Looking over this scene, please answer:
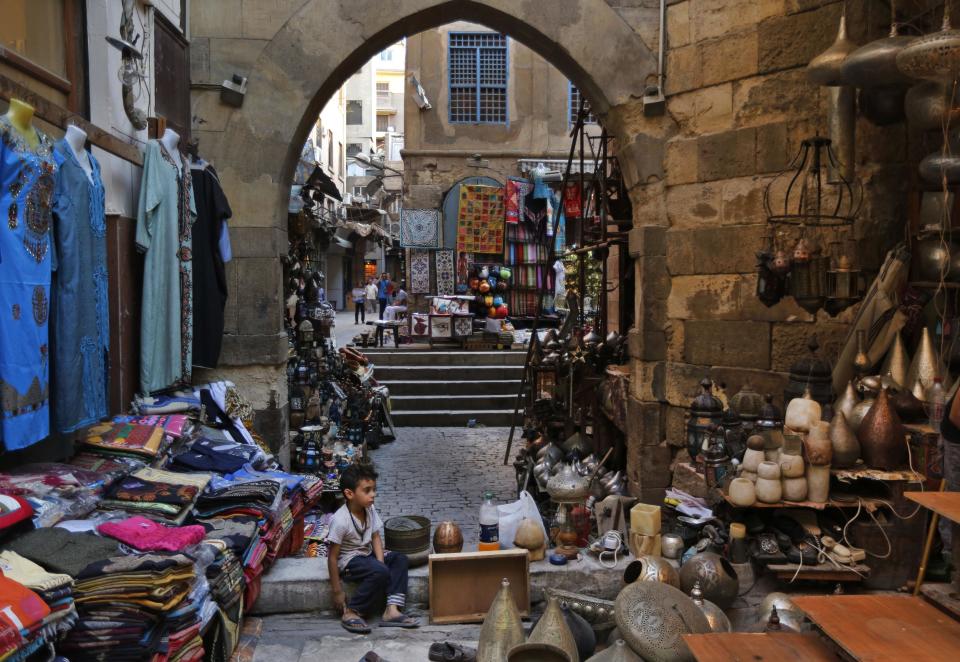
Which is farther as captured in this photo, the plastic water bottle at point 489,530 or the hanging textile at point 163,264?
the hanging textile at point 163,264

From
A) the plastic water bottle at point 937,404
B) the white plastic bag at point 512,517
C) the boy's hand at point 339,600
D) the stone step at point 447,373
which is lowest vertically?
the boy's hand at point 339,600

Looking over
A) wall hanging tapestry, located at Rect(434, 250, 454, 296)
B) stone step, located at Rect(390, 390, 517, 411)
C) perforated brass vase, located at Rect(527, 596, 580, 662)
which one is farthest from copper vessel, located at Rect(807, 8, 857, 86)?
wall hanging tapestry, located at Rect(434, 250, 454, 296)

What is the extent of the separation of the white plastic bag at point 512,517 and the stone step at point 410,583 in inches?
9.1

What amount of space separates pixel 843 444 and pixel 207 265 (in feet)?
15.1

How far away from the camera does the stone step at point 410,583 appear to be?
4445 mm

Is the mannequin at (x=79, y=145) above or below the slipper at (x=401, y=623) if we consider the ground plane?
above

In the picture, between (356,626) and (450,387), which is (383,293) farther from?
(356,626)

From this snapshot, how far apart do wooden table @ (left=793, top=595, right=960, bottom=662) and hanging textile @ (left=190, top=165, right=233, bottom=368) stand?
15.1ft

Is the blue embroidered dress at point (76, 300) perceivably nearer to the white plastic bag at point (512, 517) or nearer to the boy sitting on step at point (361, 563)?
the boy sitting on step at point (361, 563)

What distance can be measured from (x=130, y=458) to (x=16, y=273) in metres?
1.45

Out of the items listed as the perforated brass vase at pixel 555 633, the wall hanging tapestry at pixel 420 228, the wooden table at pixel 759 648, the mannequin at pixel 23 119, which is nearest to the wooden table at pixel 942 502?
the wooden table at pixel 759 648

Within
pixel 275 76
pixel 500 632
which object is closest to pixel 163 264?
pixel 275 76

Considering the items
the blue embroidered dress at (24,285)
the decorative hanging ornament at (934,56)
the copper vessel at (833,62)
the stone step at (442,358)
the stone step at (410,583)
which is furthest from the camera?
the stone step at (442,358)

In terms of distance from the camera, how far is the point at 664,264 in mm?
5980
